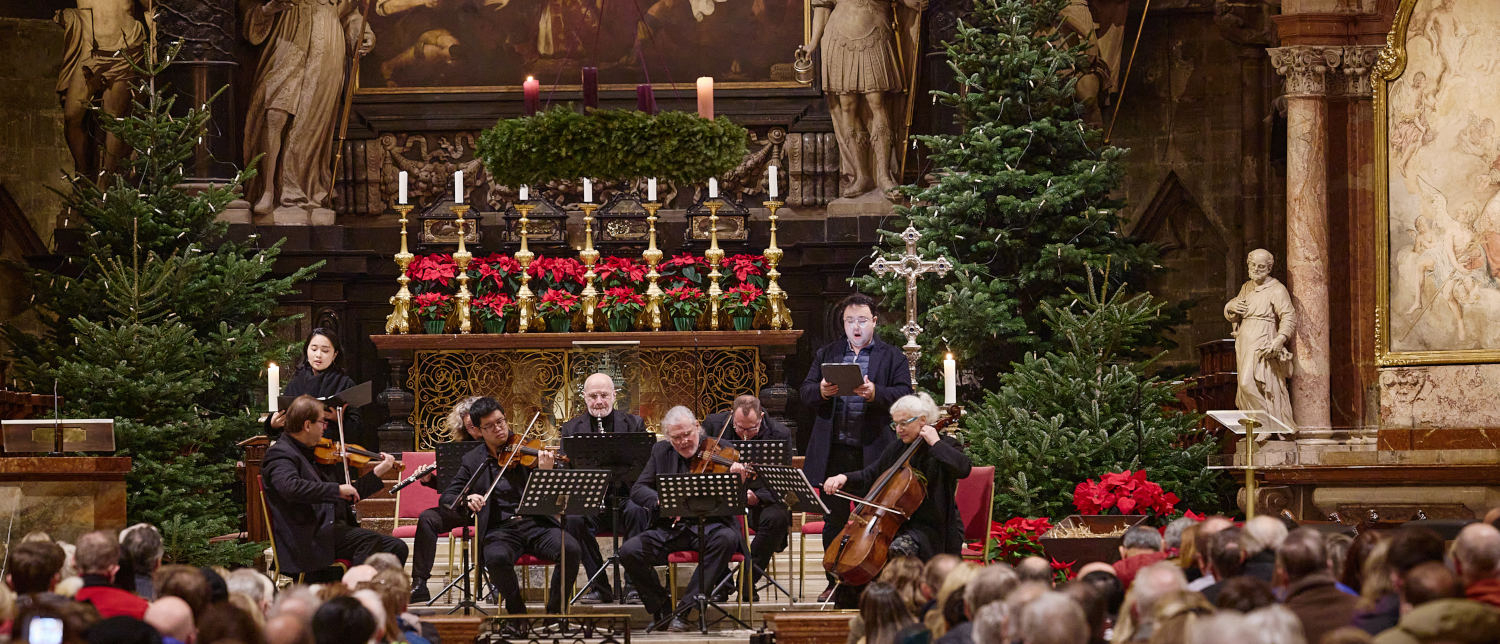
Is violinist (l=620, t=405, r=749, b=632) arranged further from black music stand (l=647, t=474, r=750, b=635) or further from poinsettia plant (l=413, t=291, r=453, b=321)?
poinsettia plant (l=413, t=291, r=453, b=321)

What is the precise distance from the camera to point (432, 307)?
46.8 ft

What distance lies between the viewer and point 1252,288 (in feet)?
42.1

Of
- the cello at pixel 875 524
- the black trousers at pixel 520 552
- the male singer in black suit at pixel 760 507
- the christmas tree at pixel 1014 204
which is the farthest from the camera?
the christmas tree at pixel 1014 204

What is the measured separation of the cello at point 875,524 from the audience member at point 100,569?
3561mm

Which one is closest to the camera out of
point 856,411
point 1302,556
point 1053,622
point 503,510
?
point 1053,622

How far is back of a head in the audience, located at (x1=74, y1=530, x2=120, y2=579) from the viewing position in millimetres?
6902

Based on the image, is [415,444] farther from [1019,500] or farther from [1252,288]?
[1252,288]

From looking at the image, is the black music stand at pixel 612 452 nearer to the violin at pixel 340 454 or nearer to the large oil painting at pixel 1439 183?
the violin at pixel 340 454

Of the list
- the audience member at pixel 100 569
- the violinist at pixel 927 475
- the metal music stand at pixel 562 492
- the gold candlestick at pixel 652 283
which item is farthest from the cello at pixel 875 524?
the gold candlestick at pixel 652 283

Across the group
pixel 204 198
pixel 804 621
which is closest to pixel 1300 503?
pixel 804 621

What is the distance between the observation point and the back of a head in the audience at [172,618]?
5.89 meters

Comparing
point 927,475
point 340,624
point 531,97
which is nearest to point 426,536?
point 531,97

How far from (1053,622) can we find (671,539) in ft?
16.9

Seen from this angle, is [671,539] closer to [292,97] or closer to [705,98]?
[705,98]
